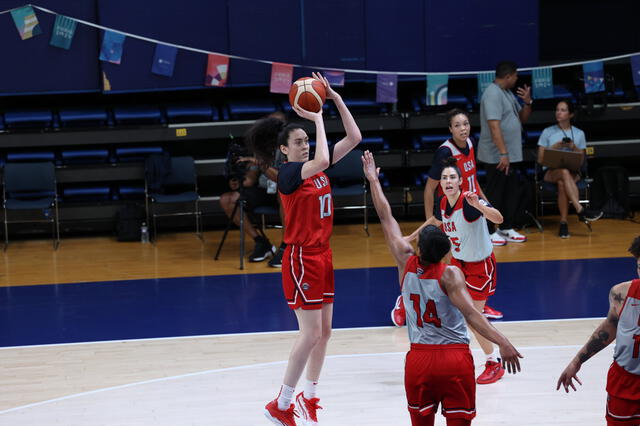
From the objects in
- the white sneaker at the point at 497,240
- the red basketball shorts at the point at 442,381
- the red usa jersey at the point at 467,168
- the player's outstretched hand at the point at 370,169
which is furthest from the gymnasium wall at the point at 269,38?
the red basketball shorts at the point at 442,381

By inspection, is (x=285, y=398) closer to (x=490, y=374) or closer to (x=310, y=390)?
(x=310, y=390)

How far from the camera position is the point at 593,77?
10977 mm

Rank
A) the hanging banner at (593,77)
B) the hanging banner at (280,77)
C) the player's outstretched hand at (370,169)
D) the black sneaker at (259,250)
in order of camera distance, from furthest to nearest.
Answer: the hanging banner at (593,77)
the hanging banner at (280,77)
the black sneaker at (259,250)
the player's outstretched hand at (370,169)

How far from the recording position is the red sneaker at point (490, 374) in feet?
17.7

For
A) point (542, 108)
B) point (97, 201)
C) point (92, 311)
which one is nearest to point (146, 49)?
point (97, 201)

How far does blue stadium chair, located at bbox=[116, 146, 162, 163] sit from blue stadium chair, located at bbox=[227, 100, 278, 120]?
1.01 meters

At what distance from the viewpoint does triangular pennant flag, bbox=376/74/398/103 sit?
35.4ft

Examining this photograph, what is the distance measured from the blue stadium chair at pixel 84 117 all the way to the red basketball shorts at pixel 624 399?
831 centimetres

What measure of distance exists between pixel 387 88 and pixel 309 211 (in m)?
6.32

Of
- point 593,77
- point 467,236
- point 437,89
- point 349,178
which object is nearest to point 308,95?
point 467,236

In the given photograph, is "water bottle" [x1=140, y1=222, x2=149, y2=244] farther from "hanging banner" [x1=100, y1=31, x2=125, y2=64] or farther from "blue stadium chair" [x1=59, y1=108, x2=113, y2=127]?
"hanging banner" [x1=100, y1=31, x2=125, y2=64]

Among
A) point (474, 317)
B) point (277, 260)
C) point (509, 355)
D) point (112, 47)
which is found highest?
point (112, 47)

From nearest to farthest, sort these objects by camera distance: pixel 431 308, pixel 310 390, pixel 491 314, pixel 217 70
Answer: pixel 431 308 < pixel 310 390 < pixel 491 314 < pixel 217 70

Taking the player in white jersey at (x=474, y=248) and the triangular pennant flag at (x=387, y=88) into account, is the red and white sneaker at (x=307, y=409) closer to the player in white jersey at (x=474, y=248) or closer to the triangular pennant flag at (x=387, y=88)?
the player in white jersey at (x=474, y=248)
